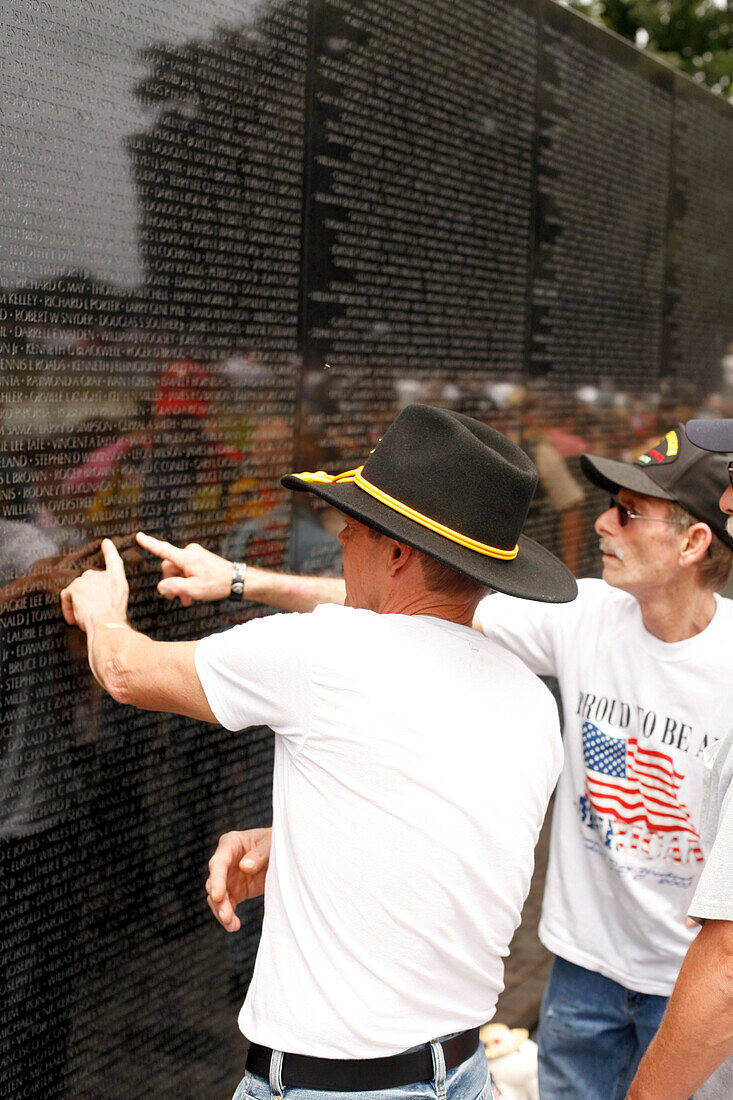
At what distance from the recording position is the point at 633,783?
274 centimetres

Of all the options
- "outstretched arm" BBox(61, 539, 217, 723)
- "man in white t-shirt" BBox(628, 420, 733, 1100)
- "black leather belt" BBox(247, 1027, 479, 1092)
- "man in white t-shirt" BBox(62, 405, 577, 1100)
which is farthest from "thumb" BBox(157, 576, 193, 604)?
"man in white t-shirt" BBox(628, 420, 733, 1100)

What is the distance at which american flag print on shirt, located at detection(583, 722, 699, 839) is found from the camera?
2676mm

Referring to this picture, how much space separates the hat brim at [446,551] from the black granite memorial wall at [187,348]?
2.33 feet

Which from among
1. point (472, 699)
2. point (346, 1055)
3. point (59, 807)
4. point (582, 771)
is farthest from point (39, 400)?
point (582, 771)

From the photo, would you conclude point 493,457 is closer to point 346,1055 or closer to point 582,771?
point 346,1055

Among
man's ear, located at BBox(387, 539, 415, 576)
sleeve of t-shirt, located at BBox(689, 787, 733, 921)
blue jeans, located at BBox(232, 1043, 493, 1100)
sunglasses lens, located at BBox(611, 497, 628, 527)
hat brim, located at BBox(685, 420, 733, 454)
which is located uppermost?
hat brim, located at BBox(685, 420, 733, 454)

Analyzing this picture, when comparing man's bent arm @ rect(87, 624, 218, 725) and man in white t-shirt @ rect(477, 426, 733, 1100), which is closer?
man's bent arm @ rect(87, 624, 218, 725)

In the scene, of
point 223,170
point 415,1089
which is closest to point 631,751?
point 415,1089

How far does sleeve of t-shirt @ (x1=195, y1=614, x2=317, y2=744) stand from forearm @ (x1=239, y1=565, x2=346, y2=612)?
90 cm

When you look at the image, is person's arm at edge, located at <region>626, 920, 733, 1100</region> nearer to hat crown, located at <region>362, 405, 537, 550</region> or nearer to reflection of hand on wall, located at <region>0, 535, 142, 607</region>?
hat crown, located at <region>362, 405, 537, 550</region>

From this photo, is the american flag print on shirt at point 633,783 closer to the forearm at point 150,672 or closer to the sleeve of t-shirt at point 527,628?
the sleeve of t-shirt at point 527,628

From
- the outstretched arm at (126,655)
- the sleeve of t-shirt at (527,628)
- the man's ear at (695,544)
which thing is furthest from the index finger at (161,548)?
the man's ear at (695,544)

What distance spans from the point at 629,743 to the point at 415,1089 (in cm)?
120

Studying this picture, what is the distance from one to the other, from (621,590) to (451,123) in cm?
Result: 166
